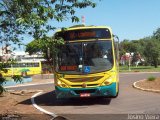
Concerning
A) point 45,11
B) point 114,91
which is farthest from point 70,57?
point 45,11

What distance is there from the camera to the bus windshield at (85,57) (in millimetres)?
17297

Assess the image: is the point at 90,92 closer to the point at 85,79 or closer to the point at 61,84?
the point at 85,79

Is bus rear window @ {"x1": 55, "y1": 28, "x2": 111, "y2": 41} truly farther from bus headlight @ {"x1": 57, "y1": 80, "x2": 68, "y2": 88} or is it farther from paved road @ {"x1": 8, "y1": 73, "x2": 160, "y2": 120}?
paved road @ {"x1": 8, "y1": 73, "x2": 160, "y2": 120}

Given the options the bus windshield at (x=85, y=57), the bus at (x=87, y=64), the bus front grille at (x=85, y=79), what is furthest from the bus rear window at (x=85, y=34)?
the bus front grille at (x=85, y=79)

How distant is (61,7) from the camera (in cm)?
1152

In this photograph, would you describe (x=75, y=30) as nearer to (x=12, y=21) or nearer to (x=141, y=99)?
(x=141, y=99)

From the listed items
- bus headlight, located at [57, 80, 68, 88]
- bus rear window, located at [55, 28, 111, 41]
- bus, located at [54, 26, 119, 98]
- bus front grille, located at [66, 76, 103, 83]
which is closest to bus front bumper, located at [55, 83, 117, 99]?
bus, located at [54, 26, 119, 98]

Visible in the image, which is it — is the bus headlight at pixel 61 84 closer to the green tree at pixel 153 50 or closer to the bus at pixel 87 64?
the bus at pixel 87 64

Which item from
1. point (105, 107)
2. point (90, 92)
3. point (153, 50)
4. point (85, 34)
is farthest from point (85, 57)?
point (153, 50)

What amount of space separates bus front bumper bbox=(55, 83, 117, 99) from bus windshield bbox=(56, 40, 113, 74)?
71 centimetres

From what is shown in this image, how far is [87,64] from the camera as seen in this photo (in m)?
17.4

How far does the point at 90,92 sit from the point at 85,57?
1465 millimetres

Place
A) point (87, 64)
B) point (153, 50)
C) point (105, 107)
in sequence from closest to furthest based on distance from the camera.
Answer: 1. point (105, 107)
2. point (87, 64)
3. point (153, 50)

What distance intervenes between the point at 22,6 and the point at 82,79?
7.70m
